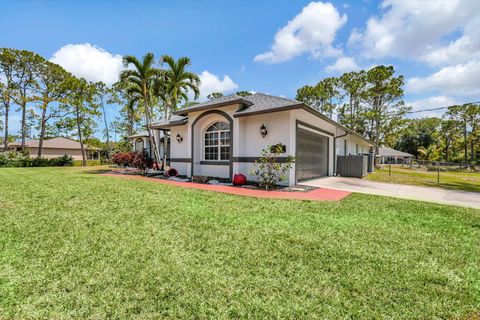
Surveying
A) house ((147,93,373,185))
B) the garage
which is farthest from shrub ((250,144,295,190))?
the garage

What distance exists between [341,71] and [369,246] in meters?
32.2

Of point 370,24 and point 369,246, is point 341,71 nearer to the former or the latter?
point 370,24

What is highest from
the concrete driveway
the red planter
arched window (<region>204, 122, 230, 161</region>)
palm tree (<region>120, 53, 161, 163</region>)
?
palm tree (<region>120, 53, 161, 163</region>)

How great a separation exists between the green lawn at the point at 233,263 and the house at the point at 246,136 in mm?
4856

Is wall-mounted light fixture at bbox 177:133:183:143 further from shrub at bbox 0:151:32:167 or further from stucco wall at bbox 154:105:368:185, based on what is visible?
shrub at bbox 0:151:32:167

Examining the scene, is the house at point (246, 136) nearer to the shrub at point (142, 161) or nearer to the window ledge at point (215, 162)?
the window ledge at point (215, 162)

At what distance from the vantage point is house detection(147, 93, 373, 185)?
980 centimetres

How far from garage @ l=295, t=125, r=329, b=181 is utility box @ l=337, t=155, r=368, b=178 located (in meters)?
1.35

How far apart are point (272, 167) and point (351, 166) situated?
753 centimetres

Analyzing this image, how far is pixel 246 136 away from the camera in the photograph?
10.9 metres

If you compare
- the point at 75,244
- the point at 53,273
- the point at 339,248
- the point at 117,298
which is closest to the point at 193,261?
the point at 117,298

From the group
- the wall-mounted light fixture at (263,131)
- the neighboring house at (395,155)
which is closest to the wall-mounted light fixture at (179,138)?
the wall-mounted light fixture at (263,131)

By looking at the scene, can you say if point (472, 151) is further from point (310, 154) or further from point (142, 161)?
point (142, 161)

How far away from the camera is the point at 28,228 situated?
424cm
